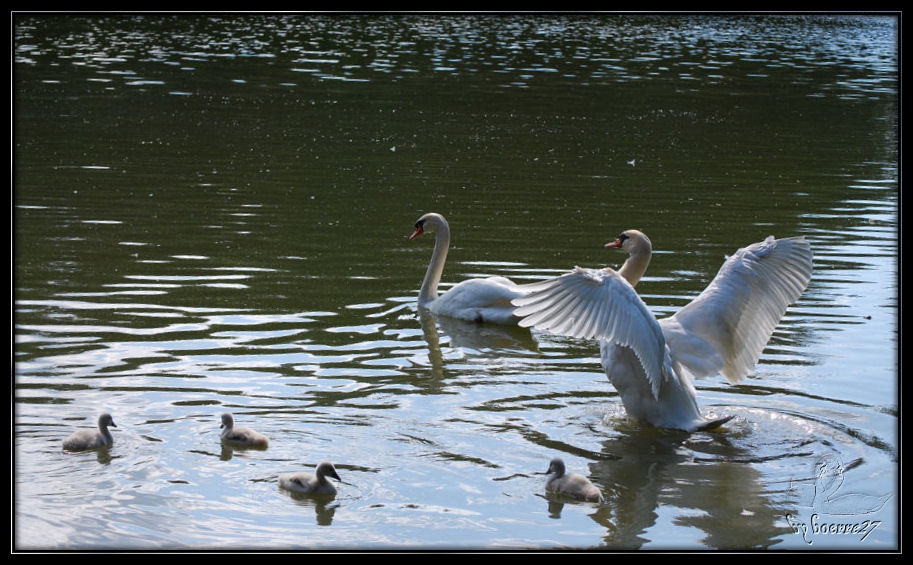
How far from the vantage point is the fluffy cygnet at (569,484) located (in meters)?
7.23

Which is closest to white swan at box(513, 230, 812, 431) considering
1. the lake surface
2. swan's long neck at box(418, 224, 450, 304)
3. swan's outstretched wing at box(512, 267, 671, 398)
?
swan's outstretched wing at box(512, 267, 671, 398)

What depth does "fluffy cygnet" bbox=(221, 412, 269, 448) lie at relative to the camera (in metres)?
7.81

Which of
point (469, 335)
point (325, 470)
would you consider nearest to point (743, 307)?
point (469, 335)

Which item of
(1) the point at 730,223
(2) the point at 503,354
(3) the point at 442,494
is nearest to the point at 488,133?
(1) the point at 730,223

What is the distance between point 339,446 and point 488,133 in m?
14.3

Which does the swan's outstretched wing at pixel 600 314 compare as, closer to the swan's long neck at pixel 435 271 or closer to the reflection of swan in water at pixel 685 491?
the reflection of swan in water at pixel 685 491

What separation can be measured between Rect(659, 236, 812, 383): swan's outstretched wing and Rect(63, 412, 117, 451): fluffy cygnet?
371 centimetres

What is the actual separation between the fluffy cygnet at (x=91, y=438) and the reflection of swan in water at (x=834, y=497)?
412 cm

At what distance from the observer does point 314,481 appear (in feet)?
23.3

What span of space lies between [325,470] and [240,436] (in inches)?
34.2

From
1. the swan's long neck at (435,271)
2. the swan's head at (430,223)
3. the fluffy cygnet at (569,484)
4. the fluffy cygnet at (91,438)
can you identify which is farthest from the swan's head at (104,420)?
the swan's head at (430,223)

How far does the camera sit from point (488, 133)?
21.8 metres

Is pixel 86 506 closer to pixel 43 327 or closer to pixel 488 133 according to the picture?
pixel 43 327

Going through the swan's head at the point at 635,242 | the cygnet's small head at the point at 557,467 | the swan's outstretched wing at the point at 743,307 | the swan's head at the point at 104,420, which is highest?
the swan's head at the point at 635,242
